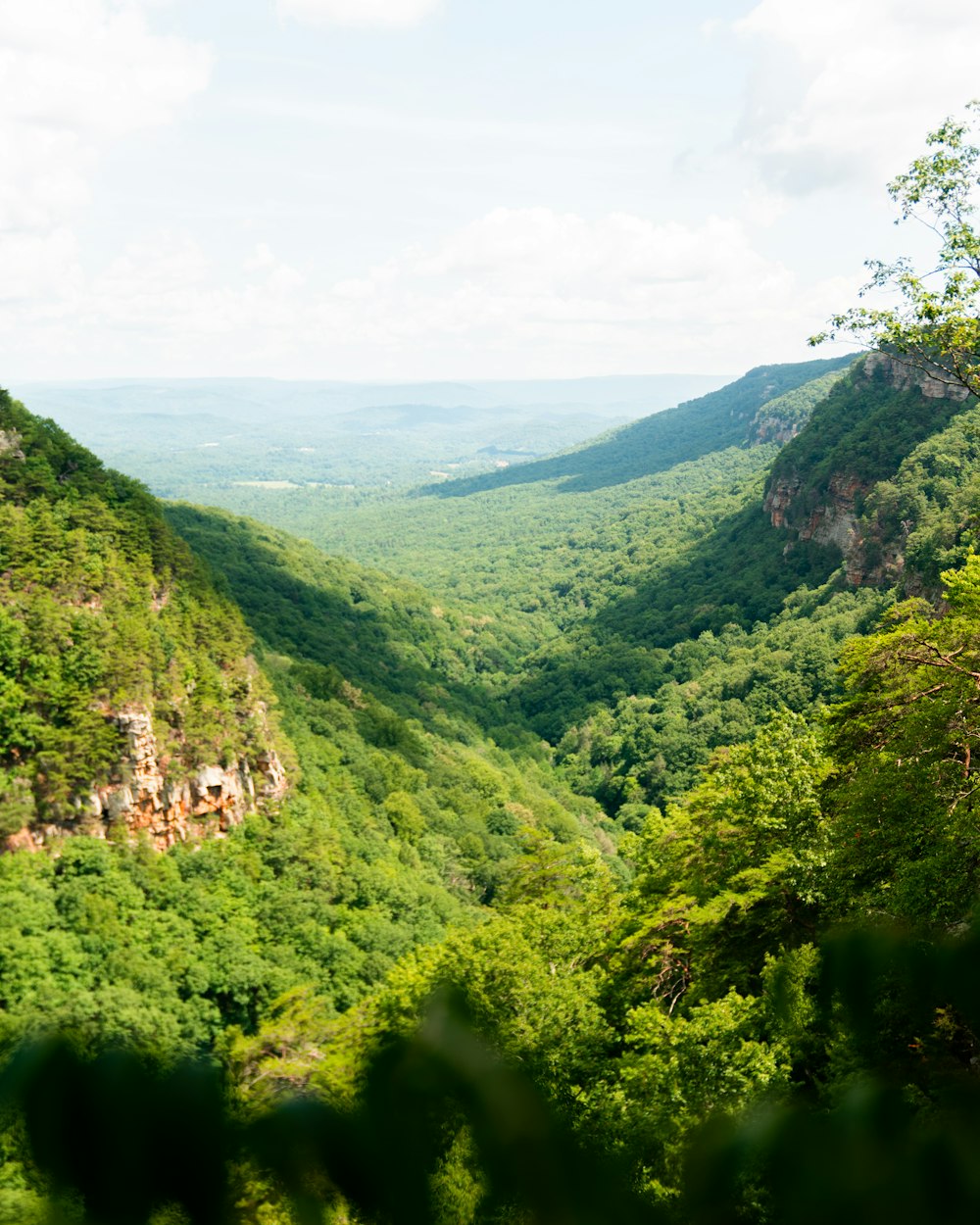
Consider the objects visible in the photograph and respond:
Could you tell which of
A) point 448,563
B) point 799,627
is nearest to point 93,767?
point 799,627

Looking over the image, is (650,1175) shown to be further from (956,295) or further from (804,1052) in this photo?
(956,295)

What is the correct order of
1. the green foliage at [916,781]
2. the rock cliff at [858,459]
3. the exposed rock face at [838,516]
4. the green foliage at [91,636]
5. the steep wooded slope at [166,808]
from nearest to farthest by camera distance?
the green foliage at [916,781] < the steep wooded slope at [166,808] < the green foliage at [91,636] < the rock cliff at [858,459] < the exposed rock face at [838,516]

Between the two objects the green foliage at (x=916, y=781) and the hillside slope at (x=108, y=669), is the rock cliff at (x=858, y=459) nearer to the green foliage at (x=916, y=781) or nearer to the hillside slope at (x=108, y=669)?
the hillside slope at (x=108, y=669)

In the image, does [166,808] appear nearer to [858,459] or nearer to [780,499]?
[858,459]

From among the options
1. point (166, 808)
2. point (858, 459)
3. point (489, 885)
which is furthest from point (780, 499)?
point (166, 808)

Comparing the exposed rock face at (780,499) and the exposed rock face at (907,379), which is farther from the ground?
the exposed rock face at (907,379)

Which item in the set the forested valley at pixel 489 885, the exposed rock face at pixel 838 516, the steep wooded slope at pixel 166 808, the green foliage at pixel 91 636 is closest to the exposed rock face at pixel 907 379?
the forested valley at pixel 489 885
